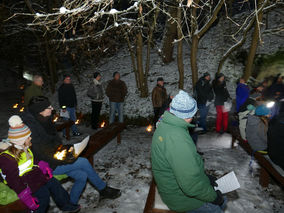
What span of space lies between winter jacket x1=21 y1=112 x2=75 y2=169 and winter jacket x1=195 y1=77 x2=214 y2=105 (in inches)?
189

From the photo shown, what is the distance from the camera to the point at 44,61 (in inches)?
593

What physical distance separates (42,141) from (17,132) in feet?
1.76

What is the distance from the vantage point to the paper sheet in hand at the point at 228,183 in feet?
8.97

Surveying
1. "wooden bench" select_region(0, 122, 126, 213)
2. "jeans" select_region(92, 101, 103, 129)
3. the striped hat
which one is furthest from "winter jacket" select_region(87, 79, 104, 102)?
the striped hat

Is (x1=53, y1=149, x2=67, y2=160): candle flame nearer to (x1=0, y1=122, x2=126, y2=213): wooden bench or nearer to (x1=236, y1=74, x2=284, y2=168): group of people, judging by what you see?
(x1=0, y1=122, x2=126, y2=213): wooden bench

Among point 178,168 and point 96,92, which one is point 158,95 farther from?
point 178,168

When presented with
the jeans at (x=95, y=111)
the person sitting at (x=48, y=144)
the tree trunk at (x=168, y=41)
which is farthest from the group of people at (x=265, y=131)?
the tree trunk at (x=168, y=41)

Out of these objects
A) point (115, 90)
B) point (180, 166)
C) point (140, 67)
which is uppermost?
point (140, 67)

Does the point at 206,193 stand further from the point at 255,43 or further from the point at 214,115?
the point at 255,43

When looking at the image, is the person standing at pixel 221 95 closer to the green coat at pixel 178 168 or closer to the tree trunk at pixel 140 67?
the tree trunk at pixel 140 67

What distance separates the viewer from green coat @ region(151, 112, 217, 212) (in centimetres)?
205

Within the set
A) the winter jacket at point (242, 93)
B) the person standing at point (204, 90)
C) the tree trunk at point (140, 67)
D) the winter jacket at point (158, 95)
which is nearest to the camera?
the person standing at point (204, 90)

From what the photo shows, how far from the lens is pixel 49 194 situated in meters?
3.05

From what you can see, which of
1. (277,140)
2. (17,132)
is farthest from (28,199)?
(277,140)
